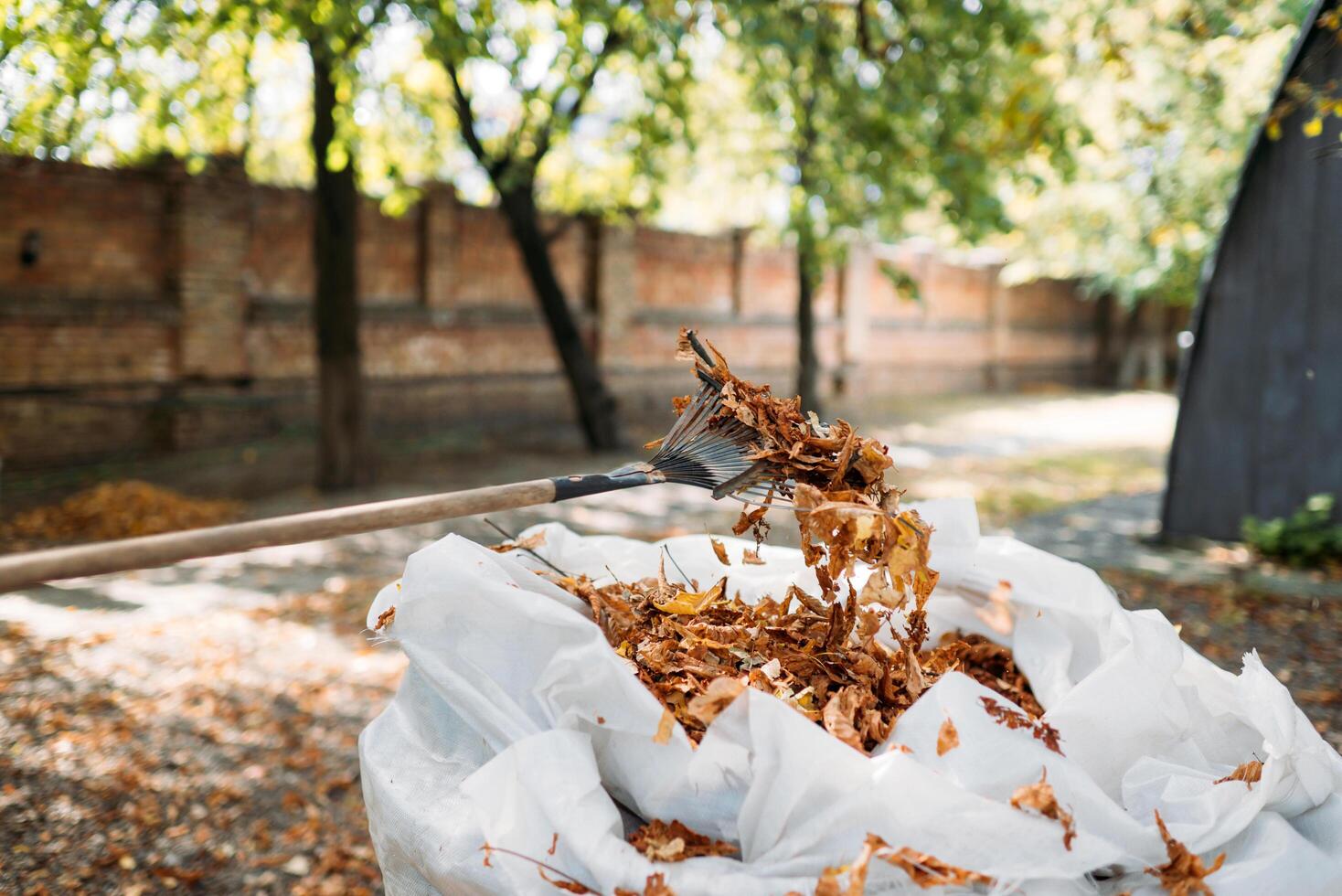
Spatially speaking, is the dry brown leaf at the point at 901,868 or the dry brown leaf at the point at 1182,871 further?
the dry brown leaf at the point at 1182,871

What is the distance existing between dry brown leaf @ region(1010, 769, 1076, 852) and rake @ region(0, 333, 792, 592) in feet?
3.00

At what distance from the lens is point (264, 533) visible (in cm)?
199

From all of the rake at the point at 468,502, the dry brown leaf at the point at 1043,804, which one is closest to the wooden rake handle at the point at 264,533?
the rake at the point at 468,502

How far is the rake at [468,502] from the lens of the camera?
1.74 meters

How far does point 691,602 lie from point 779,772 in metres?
0.77

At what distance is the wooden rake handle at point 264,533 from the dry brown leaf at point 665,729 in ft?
2.12

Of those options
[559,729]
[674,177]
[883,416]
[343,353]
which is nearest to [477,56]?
[343,353]

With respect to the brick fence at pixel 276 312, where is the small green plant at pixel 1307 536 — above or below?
below

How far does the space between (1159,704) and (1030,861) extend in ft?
1.96

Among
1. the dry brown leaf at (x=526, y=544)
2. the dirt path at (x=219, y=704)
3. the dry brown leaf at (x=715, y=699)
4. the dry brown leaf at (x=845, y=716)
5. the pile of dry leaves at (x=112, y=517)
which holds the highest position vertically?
the dry brown leaf at (x=526, y=544)

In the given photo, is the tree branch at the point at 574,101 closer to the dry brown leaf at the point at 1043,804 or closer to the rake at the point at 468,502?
the rake at the point at 468,502

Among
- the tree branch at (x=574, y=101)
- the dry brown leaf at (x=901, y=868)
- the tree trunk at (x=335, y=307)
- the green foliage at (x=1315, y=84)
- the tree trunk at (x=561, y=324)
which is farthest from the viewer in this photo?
the tree trunk at (x=561, y=324)

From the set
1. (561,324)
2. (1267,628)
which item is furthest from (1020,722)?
(561,324)

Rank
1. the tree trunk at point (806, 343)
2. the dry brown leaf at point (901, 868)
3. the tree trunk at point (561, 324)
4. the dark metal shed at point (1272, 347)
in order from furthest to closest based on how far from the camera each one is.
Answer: the tree trunk at point (806, 343), the tree trunk at point (561, 324), the dark metal shed at point (1272, 347), the dry brown leaf at point (901, 868)
